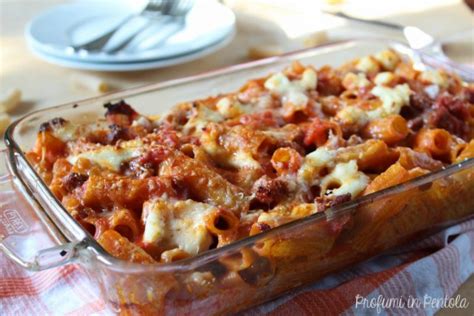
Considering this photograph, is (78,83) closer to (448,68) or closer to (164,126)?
(164,126)

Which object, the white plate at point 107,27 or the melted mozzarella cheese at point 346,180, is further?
the white plate at point 107,27

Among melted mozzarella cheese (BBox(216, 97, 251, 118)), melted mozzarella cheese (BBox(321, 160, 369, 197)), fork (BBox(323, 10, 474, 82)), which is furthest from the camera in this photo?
fork (BBox(323, 10, 474, 82))

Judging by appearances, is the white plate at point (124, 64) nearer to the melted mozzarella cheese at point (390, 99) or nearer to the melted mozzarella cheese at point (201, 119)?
the melted mozzarella cheese at point (201, 119)

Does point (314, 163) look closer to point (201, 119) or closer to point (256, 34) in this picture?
point (201, 119)

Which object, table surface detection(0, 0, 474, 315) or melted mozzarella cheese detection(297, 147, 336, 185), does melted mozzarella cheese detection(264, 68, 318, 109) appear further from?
table surface detection(0, 0, 474, 315)

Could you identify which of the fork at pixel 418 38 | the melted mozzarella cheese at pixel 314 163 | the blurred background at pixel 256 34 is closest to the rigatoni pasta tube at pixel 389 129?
the melted mozzarella cheese at pixel 314 163

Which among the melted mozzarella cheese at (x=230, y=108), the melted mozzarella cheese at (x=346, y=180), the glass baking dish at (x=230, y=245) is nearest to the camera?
the glass baking dish at (x=230, y=245)

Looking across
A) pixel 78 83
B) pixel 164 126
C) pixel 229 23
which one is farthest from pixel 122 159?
pixel 229 23

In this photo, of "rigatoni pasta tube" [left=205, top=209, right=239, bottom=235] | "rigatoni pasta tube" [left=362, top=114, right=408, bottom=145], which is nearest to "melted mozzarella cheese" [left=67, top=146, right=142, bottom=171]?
"rigatoni pasta tube" [left=205, top=209, right=239, bottom=235]
